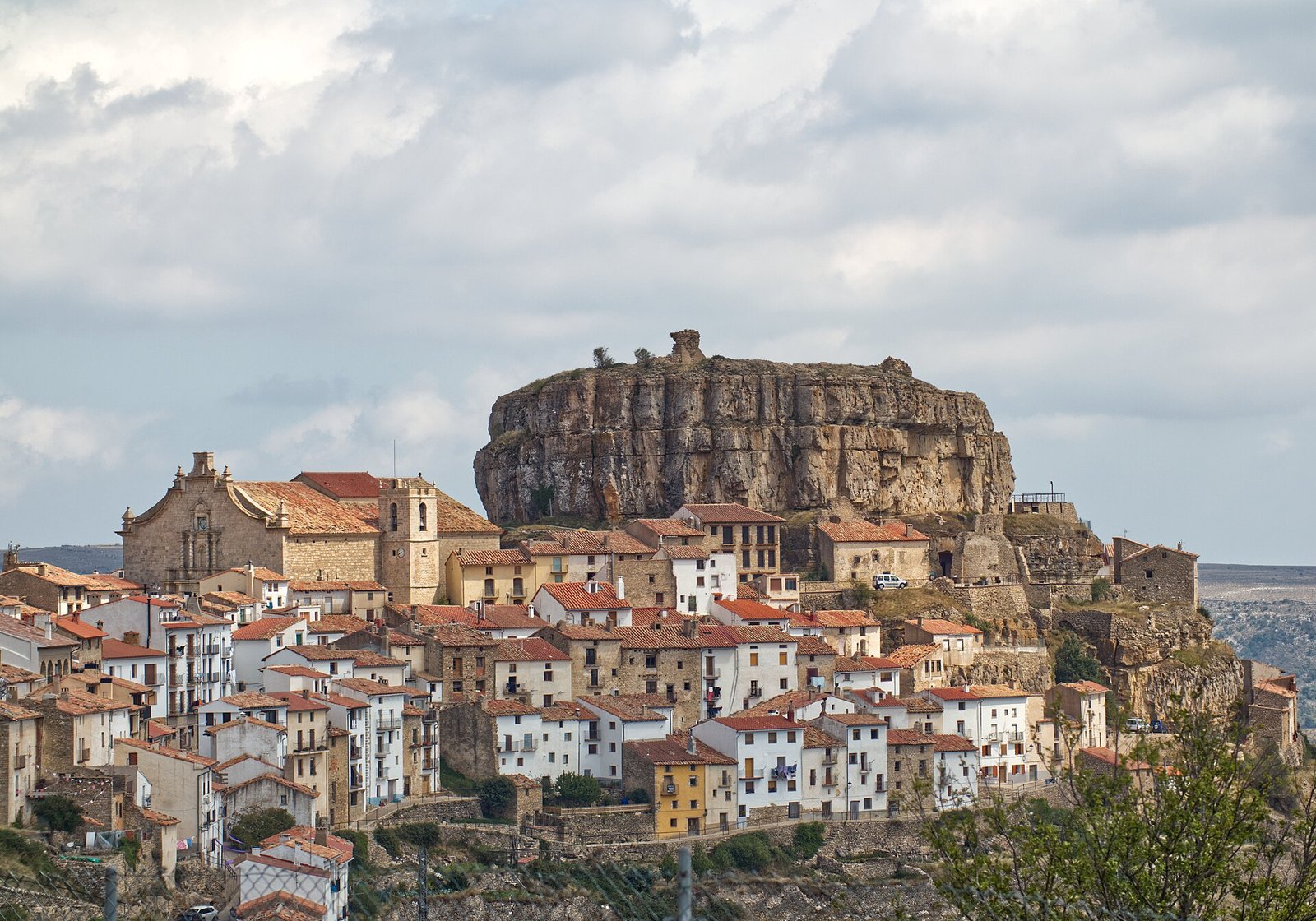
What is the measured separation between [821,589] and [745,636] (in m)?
16.0

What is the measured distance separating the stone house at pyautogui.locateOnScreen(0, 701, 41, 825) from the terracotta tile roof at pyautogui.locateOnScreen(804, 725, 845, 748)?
3012 centimetres

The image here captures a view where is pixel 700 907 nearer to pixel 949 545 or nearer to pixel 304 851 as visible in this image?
pixel 304 851

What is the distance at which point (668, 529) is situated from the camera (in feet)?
327

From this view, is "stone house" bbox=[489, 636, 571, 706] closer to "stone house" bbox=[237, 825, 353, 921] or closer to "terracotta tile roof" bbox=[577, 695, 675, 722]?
"terracotta tile roof" bbox=[577, 695, 675, 722]

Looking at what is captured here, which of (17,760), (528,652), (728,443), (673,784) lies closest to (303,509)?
(528,652)

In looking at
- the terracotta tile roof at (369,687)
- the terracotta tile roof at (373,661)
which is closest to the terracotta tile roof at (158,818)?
the terracotta tile roof at (369,687)

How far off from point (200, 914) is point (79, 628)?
20.7 metres

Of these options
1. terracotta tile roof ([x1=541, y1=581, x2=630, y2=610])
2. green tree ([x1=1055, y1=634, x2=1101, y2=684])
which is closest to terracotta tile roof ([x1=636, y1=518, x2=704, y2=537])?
terracotta tile roof ([x1=541, y1=581, x2=630, y2=610])

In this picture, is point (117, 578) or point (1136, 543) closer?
point (117, 578)

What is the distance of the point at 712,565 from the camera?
3836 inches

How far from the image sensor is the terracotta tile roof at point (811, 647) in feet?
292

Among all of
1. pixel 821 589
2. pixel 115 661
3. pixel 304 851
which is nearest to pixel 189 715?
pixel 115 661

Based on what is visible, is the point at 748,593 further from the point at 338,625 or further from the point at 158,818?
the point at 158,818

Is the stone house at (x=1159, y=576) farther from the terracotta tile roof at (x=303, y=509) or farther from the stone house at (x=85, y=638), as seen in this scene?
the stone house at (x=85, y=638)
